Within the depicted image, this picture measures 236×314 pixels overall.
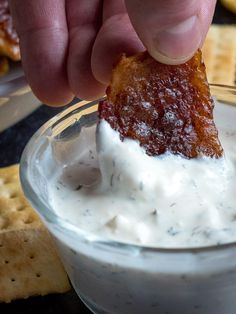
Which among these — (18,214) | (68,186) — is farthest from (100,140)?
(18,214)

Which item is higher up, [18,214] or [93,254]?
[93,254]

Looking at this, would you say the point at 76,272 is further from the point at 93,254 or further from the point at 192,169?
→ the point at 192,169

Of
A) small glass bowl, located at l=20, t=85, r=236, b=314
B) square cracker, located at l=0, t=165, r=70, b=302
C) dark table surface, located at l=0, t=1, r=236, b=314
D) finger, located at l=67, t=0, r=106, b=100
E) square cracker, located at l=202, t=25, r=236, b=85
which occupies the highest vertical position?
finger, located at l=67, t=0, r=106, b=100

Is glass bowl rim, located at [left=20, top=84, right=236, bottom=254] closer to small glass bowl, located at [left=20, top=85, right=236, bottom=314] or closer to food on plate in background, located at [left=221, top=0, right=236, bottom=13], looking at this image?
small glass bowl, located at [left=20, top=85, right=236, bottom=314]

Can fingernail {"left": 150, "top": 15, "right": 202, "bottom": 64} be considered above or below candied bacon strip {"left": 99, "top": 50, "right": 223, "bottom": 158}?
above

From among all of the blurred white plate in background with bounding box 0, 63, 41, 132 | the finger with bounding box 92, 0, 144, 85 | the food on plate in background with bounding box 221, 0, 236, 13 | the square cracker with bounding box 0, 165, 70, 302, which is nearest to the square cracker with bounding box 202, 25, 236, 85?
the food on plate in background with bounding box 221, 0, 236, 13

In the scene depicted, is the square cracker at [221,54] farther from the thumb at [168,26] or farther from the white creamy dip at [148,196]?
the thumb at [168,26]
